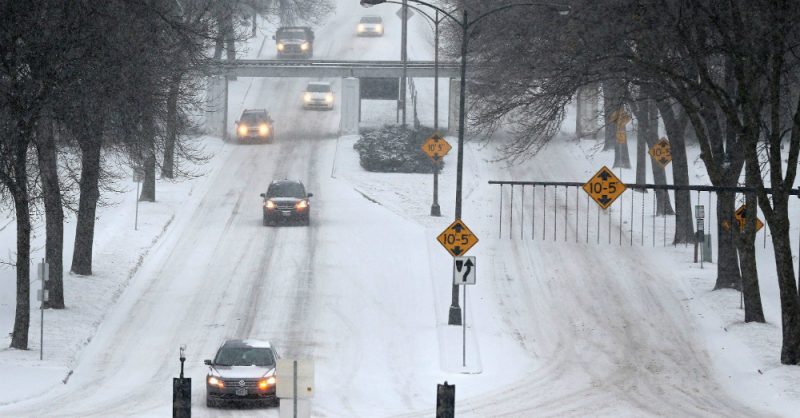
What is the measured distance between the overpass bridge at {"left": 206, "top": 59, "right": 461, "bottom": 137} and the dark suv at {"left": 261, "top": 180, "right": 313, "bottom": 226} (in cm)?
1862

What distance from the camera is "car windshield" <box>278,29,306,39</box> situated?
268 ft

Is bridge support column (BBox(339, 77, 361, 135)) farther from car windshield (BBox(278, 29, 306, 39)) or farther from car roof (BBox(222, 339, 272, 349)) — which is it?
car roof (BBox(222, 339, 272, 349))

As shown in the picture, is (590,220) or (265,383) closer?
(265,383)

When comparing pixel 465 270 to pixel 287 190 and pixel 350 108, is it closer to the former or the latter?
pixel 287 190

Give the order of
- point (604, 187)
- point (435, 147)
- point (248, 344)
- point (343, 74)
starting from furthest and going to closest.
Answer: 1. point (343, 74)
2. point (435, 147)
3. point (604, 187)
4. point (248, 344)

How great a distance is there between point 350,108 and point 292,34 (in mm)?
20837

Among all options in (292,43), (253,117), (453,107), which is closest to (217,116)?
(253,117)

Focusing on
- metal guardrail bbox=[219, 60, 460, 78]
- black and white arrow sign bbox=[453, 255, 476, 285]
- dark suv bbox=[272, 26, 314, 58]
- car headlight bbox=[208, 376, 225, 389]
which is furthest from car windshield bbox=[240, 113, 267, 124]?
car headlight bbox=[208, 376, 225, 389]

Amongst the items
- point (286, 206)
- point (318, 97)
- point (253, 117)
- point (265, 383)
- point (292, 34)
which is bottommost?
point (265, 383)

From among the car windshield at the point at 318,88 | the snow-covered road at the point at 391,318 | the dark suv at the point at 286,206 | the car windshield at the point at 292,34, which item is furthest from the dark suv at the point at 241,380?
the car windshield at the point at 292,34

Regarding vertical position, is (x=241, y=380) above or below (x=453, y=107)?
below

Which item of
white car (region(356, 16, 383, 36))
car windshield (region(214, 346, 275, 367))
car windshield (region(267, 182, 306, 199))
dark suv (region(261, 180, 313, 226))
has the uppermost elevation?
white car (region(356, 16, 383, 36))

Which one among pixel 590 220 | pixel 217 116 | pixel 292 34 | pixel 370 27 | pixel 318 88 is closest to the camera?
pixel 590 220

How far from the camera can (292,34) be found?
82.0 metres
